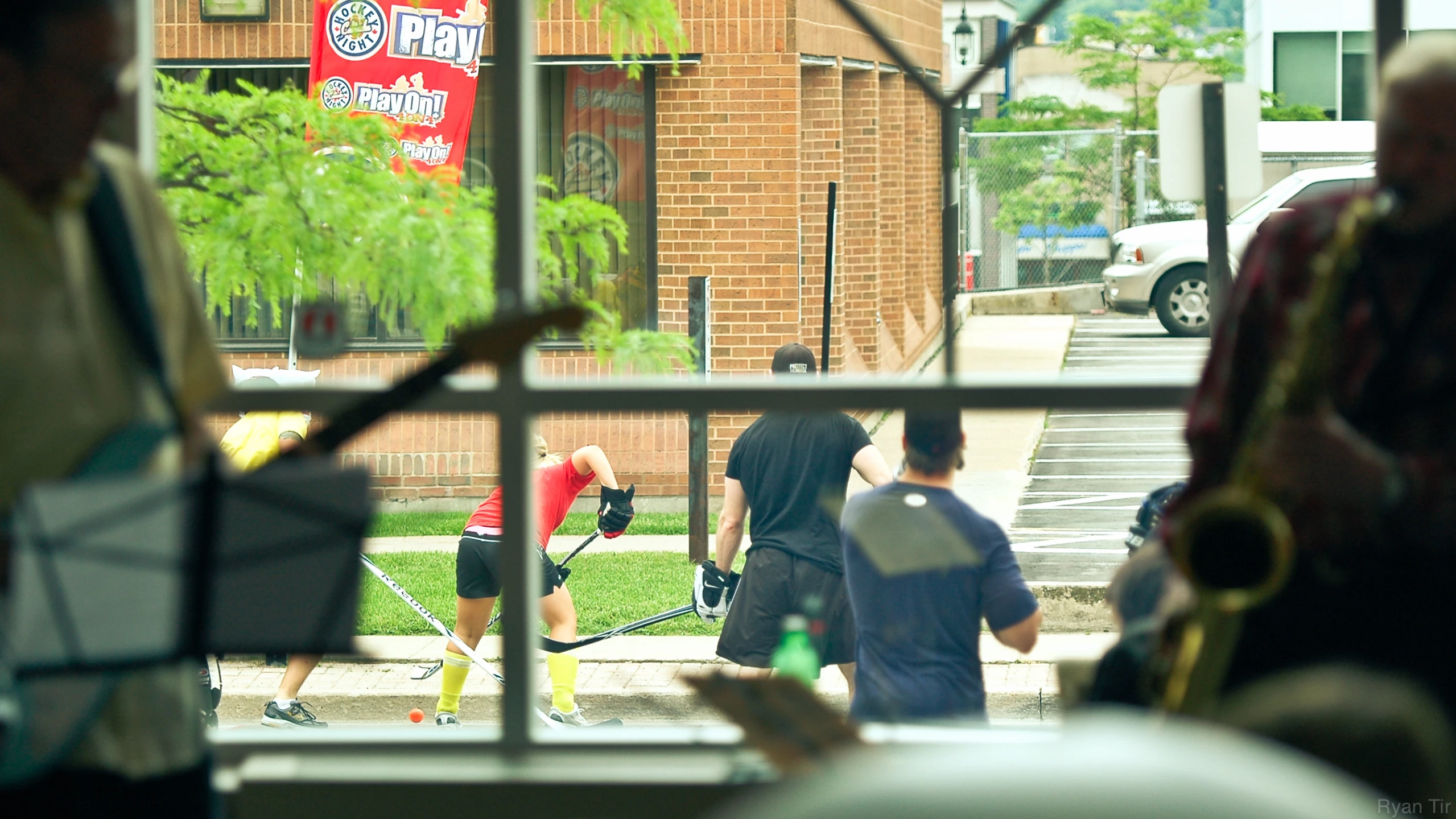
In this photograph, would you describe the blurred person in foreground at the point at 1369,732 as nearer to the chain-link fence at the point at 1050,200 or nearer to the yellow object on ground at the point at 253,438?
the yellow object on ground at the point at 253,438

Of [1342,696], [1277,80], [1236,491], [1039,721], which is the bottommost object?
[1039,721]

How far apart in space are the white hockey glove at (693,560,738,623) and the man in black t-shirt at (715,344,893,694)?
240 mm

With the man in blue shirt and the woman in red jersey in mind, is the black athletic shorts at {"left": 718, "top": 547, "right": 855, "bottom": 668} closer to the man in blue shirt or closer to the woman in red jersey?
the woman in red jersey

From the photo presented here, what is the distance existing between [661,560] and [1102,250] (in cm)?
1267

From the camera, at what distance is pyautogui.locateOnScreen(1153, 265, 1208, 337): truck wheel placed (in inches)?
562

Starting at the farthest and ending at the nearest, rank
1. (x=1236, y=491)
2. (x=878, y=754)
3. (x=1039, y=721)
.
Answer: (x=1039, y=721), (x=1236, y=491), (x=878, y=754)

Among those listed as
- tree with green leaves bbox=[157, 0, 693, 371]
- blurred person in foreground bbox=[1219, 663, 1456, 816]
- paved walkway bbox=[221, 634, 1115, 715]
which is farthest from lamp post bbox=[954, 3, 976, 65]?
blurred person in foreground bbox=[1219, 663, 1456, 816]

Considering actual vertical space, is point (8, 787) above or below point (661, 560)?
above

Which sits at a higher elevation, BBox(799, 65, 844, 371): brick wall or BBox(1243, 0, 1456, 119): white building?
BBox(1243, 0, 1456, 119): white building

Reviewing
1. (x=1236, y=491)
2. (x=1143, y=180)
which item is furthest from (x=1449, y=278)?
(x=1143, y=180)

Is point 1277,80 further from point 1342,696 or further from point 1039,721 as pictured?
point 1342,696

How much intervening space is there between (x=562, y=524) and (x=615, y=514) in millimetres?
3759

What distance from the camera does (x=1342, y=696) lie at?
1462mm

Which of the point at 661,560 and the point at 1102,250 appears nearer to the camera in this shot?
the point at 661,560
